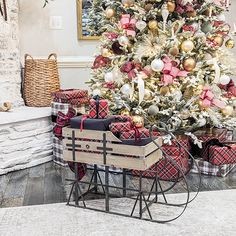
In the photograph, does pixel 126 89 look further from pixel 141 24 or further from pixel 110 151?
pixel 110 151

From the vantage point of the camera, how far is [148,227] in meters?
1.89

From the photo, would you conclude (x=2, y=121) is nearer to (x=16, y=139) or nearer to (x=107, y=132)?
(x=16, y=139)

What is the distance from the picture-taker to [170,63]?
2.71 meters

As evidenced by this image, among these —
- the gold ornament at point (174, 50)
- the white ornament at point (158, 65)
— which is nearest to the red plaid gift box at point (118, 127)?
the white ornament at point (158, 65)

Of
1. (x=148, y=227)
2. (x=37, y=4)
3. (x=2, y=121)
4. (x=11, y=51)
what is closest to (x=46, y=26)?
(x=37, y=4)

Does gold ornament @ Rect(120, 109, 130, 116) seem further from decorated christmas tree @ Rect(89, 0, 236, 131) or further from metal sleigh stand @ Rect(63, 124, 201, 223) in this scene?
metal sleigh stand @ Rect(63, 124, 201, 223)

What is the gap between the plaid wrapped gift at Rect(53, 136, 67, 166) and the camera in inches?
118

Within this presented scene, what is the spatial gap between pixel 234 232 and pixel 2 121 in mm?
1842

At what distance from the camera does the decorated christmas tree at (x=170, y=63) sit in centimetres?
273

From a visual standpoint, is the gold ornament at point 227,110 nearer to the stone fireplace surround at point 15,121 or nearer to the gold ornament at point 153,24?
the gold ornament at point 153,24

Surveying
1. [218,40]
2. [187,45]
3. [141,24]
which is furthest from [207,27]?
[141,24]

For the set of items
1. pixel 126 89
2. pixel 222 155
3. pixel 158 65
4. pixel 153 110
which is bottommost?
pixel 222 155

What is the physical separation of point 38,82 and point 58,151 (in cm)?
77

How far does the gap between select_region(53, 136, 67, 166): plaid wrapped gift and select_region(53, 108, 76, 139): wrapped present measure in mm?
79
